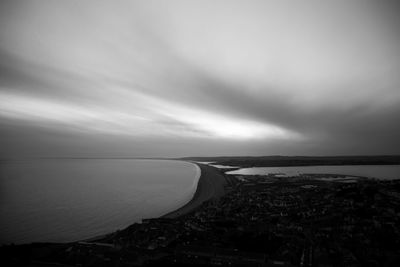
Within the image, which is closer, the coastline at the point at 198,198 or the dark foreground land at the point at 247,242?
the dark foreground land at the point at 247,242

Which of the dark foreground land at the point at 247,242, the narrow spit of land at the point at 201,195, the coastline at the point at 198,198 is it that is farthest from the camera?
the narrow spit of land at the point at 201,195

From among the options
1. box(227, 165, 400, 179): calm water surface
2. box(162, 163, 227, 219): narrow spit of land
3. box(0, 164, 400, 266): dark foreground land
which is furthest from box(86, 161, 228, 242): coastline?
box(227, 165, 400, 179): calm water surface

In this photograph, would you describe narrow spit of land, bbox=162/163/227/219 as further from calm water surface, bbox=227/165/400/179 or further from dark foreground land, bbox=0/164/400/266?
calm water surface, bbox=227/165/400/179

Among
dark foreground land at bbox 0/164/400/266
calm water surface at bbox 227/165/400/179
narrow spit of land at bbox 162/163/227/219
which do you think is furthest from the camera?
calm water surface at bbox 227/165/400/179

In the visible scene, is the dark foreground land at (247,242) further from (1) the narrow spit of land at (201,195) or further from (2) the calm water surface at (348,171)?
(2) the calm water surface at (348,171)

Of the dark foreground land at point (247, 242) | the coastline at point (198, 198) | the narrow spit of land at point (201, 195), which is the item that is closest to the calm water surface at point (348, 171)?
the narrow spit of land at point (201, 195)

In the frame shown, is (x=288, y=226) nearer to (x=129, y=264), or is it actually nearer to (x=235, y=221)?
(x=235, y=221)

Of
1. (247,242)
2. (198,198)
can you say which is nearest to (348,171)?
(198,198)

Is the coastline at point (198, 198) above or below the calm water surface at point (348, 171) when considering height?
below
